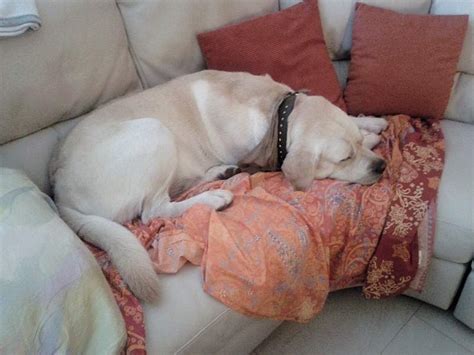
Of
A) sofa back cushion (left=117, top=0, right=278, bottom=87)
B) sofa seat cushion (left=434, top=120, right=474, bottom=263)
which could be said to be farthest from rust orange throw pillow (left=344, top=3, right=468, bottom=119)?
sofa back cushion (left=117, top=0, right=278, bottom=87)

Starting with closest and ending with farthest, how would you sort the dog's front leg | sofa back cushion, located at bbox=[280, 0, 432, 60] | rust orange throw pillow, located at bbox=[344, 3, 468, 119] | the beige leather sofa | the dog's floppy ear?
the beige leather sofa, the dog's floppy ear, the dog's front leg, rust orange throw pillow, located at bbox=[344, 3, 468, 119], sofa back cushion, located at bbox=[280, 0, 432, 60]

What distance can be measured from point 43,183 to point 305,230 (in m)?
Answer: 0.91

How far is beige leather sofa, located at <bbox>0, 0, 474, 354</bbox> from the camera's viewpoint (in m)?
1.06

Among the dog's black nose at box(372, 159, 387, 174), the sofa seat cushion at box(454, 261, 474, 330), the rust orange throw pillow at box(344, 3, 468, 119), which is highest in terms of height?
the rust orange throw pillow at box(344, 3, 468, 119)

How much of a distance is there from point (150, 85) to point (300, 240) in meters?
0.94

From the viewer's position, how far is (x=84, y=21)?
4.52 feet

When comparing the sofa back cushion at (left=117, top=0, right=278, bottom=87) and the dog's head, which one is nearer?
the dog's head

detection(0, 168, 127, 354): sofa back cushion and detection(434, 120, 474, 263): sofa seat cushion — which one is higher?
detection(0, 168, 127, 354): sofa back cushion

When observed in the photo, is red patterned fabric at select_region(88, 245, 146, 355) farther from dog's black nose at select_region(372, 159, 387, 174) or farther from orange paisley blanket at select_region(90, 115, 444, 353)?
dog's black nose at select_region(372, 159, 387, 174)

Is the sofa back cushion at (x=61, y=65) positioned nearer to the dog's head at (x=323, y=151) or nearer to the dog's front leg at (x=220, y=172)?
the dog's front leg at (x=220, y=172)

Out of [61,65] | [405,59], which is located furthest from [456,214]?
[61,65]

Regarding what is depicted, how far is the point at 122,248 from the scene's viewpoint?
1.04 m

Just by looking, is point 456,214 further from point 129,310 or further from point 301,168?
point 129,310

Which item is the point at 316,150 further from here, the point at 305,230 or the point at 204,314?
the point at 204,314
